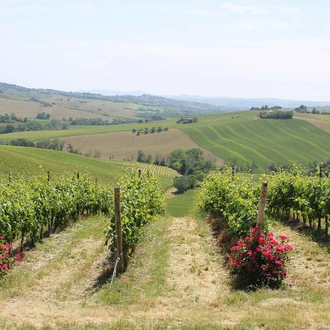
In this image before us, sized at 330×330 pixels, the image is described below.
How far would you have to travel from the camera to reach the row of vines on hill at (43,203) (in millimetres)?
11938

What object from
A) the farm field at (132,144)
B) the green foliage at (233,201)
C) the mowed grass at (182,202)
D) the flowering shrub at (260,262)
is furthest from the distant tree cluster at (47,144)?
the flowering shrub at (260,262)

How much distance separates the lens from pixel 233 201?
1266 centimetres

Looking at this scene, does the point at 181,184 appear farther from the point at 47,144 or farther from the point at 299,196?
the point at 299,196

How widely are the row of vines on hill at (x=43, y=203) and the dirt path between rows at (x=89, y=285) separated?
108 cm

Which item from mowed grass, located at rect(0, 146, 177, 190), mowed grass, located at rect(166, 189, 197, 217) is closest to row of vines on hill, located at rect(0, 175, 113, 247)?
mowed grass, located at rect(0, 146, 177, 190)

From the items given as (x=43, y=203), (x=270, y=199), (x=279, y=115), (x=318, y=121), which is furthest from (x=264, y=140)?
(x=43, y=203)

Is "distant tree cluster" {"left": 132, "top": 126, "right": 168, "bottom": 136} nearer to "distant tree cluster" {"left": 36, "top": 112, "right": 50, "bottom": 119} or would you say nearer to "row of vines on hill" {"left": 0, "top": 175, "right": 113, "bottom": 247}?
"distant tree cluster" {"left": 36, "top": 112, "right": 50, "bottom": 119}

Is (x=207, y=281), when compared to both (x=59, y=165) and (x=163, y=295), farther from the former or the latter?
(x=59, y=165)

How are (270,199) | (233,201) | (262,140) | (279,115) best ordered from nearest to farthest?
(233,201)
(270,199)
(262,140)
(279,115)

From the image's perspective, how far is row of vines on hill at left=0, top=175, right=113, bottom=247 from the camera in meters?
11.9

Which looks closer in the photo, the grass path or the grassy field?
the grass path

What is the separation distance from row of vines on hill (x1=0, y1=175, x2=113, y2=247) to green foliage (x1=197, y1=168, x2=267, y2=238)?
15.2ft

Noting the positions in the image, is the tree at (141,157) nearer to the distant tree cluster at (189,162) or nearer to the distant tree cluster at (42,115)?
the distant tree cluster at (189,162)

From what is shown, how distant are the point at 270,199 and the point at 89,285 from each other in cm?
941
